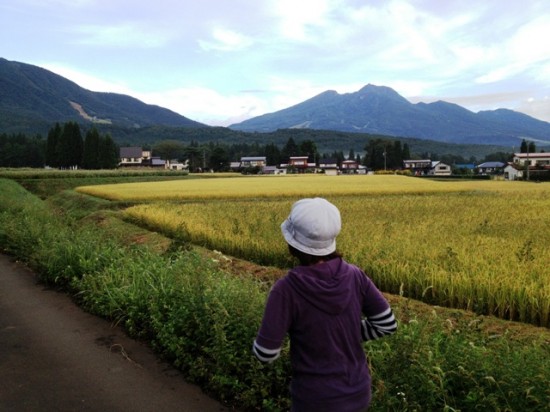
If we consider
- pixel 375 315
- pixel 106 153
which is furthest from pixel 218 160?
pixel 375 315

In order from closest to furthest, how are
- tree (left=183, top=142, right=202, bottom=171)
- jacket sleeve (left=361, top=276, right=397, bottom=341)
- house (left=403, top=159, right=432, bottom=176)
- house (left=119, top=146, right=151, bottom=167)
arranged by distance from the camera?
jacket sleeve (left=361, top=276, right=397, bottom=341), tree (left=183, top=142, right=202, bottom=171), house (left=403, top=159, right=432, bottom=176), house (left=119, top=146, right=151, bottom=167)

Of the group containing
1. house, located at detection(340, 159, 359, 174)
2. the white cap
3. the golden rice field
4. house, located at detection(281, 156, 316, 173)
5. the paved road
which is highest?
the white cap

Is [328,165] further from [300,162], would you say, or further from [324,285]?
[324,285]

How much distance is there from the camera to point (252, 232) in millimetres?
10719

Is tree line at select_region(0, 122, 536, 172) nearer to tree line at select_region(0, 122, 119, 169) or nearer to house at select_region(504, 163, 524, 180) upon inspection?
tree line at select_region(0, 122, 119, 169)

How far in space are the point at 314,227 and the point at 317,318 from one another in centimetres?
44

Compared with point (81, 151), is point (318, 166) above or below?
below

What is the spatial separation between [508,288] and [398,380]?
295cm

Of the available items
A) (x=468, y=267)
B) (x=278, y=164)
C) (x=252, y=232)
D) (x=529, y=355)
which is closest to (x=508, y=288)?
(x=468, y=267)

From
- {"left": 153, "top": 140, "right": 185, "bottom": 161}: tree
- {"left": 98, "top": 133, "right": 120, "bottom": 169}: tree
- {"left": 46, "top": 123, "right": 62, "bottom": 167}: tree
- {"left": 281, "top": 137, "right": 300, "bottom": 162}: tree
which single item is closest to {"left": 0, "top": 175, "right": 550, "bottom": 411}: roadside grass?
{"left": 98, "top": 133, "right": 120, "bottom": 169}: tree

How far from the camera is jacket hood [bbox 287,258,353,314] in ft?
7.14

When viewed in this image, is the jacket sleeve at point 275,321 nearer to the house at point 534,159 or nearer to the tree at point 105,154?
the tree at point 105,154

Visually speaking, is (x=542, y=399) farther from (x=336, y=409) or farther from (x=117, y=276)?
(x=117, y=276)

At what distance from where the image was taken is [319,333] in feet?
7.30
